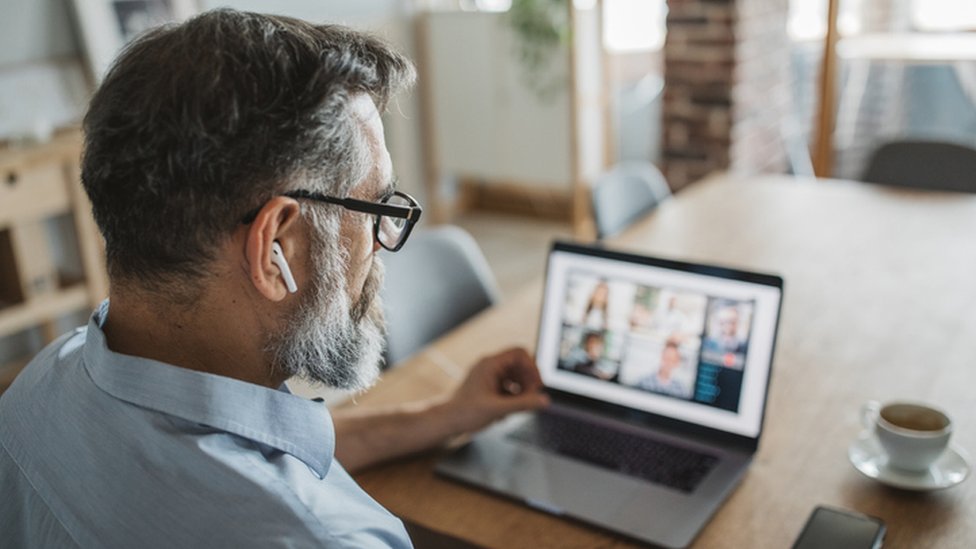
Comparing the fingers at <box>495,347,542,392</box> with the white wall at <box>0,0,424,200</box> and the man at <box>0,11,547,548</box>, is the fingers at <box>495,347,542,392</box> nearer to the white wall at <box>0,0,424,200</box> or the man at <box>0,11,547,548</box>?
the man at <box>0,11,547,548</box>

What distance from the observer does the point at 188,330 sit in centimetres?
93

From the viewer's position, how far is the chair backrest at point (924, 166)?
280cm

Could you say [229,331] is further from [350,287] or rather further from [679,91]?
[679,91]

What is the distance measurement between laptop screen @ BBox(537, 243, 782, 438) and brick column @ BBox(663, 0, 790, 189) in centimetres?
272

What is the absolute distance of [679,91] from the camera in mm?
4109

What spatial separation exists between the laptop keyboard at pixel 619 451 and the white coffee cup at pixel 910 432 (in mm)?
230

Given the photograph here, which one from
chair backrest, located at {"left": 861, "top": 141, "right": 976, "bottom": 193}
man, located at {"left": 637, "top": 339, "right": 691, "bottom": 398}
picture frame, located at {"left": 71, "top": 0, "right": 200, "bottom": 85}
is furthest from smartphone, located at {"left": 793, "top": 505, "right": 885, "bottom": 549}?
picture frame, located at {"left": 71, "top": 0, "right": 200, "bottom": 85}

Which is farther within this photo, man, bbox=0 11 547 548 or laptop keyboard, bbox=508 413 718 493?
laptop keyboard, bbox=508 413 718 493

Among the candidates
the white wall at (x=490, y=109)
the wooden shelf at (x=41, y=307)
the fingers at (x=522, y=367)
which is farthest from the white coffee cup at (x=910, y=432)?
the white wall at (x=490, y=109)

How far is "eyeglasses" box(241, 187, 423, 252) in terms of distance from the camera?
909 millimetres

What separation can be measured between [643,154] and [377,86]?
434 cm

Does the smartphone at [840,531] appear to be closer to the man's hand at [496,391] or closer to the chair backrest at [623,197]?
the man's hand at [496,391]

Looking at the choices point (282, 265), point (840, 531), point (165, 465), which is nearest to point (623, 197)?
point (840, 531)

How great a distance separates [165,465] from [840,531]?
780mm
